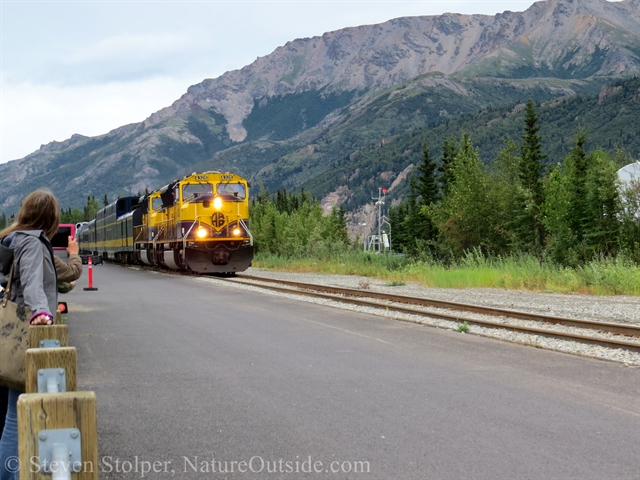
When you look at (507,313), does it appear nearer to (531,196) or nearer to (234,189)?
(234,189)

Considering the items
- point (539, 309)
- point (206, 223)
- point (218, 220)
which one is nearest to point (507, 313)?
point (539, 309)

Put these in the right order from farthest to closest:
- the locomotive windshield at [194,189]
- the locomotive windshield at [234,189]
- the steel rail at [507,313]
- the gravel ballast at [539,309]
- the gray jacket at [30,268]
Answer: the locomotive windshield at [234,189] → the locomotive windshield at [194,189] → the steel rail at [507,313] → the gravel ballast at [539,309] → the gray jacket at [30,268]

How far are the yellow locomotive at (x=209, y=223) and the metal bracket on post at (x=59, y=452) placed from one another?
27.0m

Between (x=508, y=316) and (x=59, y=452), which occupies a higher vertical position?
(x=59, y=452)

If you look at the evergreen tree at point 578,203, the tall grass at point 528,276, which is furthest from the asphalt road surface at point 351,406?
the evergreen tree at point 578,203

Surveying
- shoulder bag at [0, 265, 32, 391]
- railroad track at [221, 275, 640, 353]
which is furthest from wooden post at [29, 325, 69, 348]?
railroad track at [221, 275, 640, 353]

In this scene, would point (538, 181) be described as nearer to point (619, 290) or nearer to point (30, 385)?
point (619, 290)

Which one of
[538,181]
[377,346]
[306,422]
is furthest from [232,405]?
[538,181]

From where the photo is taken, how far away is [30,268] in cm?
435

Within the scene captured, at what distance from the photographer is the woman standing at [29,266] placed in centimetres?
415

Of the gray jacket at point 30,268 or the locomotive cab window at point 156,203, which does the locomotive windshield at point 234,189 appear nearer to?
the locomotive cab window at point 156,203

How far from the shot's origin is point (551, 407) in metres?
7.01

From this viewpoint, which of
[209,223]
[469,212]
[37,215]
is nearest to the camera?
[37,215]

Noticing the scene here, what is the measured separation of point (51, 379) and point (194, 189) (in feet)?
90.1
